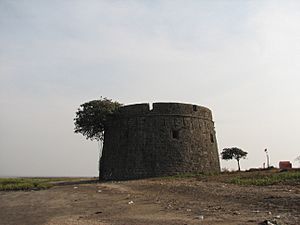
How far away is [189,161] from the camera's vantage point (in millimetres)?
23156

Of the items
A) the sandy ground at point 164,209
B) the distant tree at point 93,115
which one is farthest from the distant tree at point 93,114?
the sandy ground at point 164,209

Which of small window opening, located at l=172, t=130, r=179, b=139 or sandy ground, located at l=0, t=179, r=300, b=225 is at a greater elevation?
small window opening, located at l=172, t=130, r=179, b=139

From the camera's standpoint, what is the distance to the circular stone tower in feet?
74.0

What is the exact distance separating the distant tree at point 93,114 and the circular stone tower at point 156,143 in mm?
722

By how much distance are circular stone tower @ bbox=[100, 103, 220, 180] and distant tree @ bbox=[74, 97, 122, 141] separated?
0.72 m

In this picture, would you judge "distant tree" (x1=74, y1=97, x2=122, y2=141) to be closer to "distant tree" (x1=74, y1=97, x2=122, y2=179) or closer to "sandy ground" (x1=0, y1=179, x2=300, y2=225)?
"distant tree" (x1=74, y1=97, x2=122, y2=179)

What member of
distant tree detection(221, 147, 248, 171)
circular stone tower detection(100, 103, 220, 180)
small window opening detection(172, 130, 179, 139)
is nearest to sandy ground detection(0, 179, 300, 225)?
circular stone tower detection(100, 103, 220, 180)

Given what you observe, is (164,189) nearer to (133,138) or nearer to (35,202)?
(35,202)

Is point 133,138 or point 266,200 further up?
point 133,138

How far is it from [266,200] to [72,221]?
17.0 ft

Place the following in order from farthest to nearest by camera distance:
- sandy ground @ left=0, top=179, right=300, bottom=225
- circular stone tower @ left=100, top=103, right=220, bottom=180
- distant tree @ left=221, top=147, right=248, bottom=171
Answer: distant tree @ left=221, top=147, right=248, bottom=171
circular stone tower @ left=100, top=103, right=220, bottom=180
sandy ground @ left=0, top=179, right=300, bottom=225

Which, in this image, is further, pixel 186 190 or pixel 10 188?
pixel 10 188

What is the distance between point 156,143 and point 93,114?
15.9ft

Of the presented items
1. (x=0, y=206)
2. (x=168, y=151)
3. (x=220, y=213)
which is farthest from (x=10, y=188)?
(x=220, y=213)
